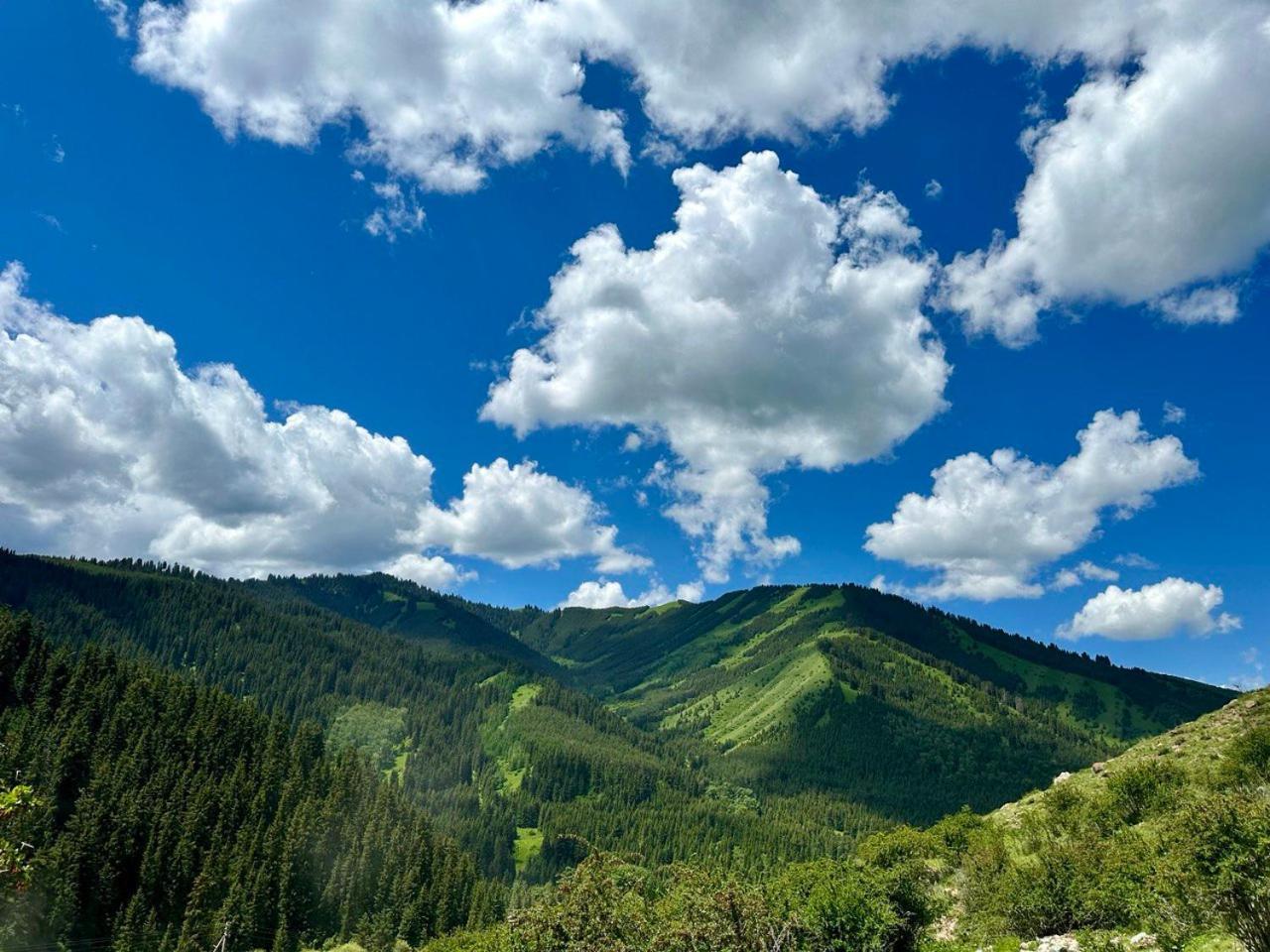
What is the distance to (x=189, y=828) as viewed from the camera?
144250 millimetres

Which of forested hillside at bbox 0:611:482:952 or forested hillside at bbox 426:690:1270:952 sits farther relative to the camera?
forested hillside at bbox 0:611:482:952

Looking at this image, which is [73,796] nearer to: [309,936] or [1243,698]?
[309,936]

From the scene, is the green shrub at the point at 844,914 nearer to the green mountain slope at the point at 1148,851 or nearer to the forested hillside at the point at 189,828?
the green mountain slope at the point at 1148,851

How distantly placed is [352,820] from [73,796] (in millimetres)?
59239

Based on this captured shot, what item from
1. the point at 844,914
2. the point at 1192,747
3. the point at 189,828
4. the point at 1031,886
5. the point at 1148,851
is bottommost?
the point at 189,828

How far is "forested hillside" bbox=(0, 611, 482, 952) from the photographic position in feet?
413

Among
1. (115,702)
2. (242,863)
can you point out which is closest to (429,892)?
(242,863)

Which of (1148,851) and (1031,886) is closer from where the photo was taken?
(1148,851)

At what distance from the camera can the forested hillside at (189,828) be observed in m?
126

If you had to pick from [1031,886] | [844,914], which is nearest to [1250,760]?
[1031,886]

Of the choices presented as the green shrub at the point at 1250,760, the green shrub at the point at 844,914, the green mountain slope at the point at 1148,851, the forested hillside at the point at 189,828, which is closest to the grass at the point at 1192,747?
the green mountain slope at the point at 1148,851

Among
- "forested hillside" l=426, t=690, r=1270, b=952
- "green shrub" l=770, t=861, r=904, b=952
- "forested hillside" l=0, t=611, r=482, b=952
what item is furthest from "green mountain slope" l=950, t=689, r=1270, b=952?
"forested hillside" l=0, t=611, r=482, b=952

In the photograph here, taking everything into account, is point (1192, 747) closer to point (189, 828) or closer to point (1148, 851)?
point (1148, 851)

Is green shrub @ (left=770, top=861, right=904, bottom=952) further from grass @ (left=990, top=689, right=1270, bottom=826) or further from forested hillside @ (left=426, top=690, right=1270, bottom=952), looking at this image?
grass @ (left=990, top=689, right=1270, bottom=826)
